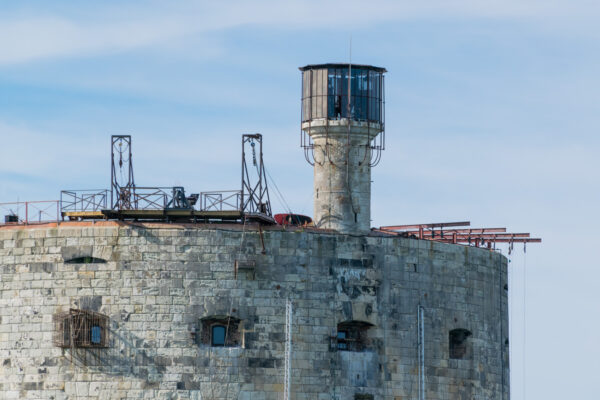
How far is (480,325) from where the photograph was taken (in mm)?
62844

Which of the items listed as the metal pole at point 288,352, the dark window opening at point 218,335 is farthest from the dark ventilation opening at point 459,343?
the dark window opening at point 218,335

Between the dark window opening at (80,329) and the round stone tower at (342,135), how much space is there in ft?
29.0

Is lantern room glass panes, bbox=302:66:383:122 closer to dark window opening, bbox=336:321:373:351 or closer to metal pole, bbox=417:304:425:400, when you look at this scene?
metal pole, bbox=417:304:425:400

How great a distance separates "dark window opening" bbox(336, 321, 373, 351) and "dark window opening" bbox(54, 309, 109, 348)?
26.6 feet

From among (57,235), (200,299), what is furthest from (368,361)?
(57,235)

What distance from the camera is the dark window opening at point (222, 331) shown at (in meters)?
58.6

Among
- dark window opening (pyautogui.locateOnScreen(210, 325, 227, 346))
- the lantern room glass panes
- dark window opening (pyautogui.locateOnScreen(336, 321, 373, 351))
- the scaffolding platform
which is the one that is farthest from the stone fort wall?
the lantern room glass panes

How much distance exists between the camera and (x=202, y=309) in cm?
5841

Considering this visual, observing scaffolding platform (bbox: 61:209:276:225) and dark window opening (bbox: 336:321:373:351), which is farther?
dark window opening (bbox: 336:321:373:351)

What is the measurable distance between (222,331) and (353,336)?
467 centimetres

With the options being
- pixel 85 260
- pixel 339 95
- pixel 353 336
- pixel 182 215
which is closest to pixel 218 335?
pixel 182 215

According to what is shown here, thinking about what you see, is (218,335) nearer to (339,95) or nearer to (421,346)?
(421,346)

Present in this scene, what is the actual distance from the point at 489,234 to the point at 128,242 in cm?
1520

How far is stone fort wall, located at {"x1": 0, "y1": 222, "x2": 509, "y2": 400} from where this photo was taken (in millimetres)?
58188
